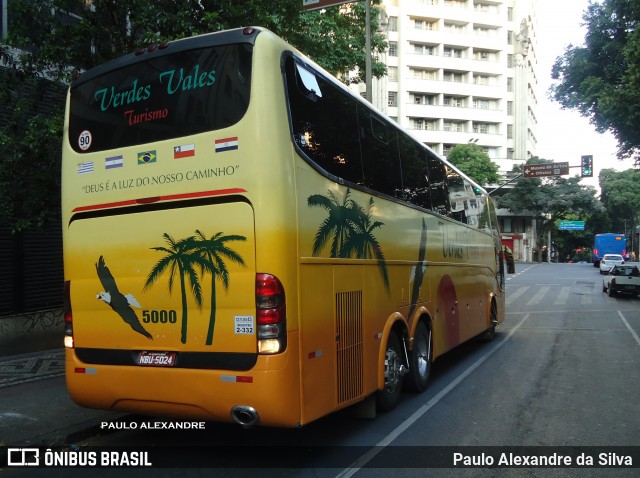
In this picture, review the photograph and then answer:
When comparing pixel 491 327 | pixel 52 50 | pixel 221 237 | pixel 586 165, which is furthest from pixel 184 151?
pixel 586 165

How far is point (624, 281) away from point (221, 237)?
23948 mm

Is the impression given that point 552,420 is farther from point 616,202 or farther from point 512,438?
point 616,202

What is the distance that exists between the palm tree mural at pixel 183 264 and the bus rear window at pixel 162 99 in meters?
0.94

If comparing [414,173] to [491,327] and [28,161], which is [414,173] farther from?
[491,327]

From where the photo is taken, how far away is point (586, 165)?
31.5 metres

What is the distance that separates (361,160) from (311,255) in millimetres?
1608

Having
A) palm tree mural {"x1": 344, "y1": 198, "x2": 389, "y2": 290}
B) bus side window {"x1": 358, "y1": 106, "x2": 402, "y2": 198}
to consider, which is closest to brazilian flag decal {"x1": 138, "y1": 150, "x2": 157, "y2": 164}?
palm tree mural {"x1": 344, "y1": 198, "x2": 389, "y2": 290}

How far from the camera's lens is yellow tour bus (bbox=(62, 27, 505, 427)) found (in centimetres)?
420

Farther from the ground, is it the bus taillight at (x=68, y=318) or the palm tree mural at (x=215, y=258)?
the palm tree mural at (x=215, y=258)

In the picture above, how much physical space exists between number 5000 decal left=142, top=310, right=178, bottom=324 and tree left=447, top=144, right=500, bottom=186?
50.3 metres

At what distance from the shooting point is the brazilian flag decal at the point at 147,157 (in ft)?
15.4

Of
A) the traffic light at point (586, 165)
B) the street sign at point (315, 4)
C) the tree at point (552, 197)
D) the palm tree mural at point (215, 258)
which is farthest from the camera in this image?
the tree at point (552, 197)

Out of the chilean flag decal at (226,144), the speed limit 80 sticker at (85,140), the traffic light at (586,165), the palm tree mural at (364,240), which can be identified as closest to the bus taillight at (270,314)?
the chilean flag decal at (226,144)

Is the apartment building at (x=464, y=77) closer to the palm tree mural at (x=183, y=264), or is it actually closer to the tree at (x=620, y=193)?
the tree at (x=620, y=193)
